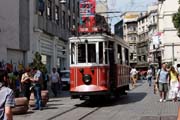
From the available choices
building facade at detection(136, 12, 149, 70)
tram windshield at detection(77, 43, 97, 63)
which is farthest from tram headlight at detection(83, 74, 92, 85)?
building facade at detection(136, 12, 149, 70)

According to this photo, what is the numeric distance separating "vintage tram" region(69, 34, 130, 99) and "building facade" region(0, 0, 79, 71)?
859cm

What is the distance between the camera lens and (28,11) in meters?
32.1

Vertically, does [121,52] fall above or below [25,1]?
below

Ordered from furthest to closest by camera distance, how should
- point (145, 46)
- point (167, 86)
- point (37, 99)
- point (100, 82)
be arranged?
point (145, 46) < point (167, 86) < point (100, 82) < point (37, 99)

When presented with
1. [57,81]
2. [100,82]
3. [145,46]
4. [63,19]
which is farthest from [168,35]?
[100,82]

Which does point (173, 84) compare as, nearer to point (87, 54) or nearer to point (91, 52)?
point (91, 52)

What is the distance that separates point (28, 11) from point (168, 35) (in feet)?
192

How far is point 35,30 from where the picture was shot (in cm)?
3369

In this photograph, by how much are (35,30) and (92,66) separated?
52.1ft

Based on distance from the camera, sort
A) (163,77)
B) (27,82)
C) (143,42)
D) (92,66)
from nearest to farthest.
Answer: (27,82)
(92,66)
(163,77)
(143,42)

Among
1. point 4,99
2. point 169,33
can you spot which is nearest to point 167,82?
point 4,99

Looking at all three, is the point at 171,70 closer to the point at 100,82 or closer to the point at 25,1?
the point at 100,82

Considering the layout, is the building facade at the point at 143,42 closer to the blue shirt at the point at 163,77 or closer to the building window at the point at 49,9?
the building window at the point at 49,9

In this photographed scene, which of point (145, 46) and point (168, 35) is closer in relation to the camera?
point (168, 35)
